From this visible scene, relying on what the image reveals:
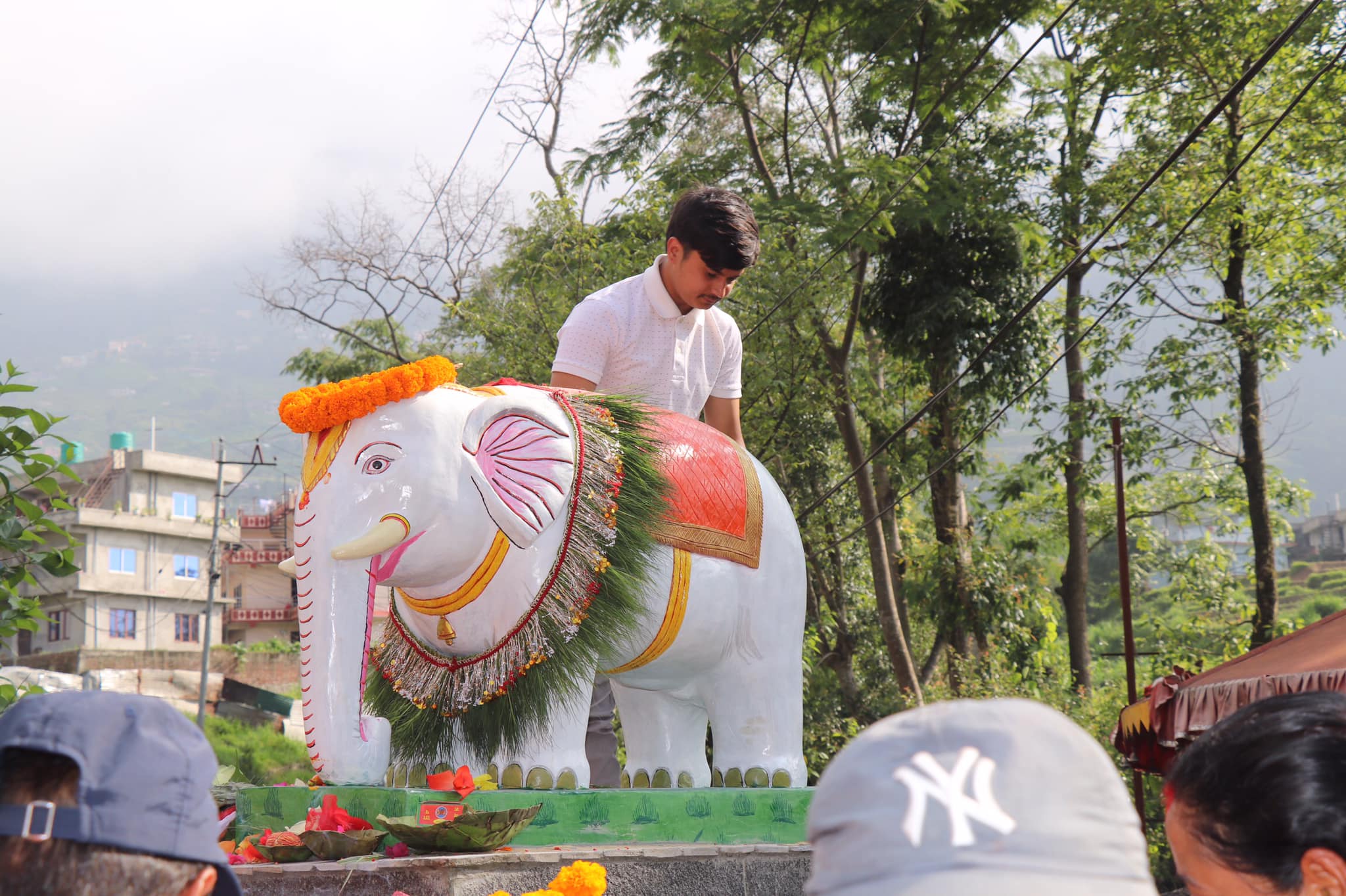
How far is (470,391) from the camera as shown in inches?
123

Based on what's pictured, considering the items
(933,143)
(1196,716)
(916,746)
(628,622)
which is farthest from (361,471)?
(933,143)

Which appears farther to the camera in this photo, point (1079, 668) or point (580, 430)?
point (1079, 668)

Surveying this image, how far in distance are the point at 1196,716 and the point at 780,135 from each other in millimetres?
9077

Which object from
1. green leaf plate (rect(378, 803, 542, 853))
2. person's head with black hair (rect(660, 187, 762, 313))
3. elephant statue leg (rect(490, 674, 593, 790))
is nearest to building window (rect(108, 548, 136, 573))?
person's head with black hair (rect(660, 187, 762, 313))

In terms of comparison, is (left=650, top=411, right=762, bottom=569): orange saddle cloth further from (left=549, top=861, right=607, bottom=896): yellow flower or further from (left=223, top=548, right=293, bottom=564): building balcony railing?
(left=223, top=548, right=293, bottom=564): building balcony railing

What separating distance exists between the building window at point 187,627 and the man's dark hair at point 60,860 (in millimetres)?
35319

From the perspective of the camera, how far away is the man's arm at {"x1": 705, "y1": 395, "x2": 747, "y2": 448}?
3982 millimetres

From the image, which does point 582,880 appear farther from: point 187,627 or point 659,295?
point 187,627

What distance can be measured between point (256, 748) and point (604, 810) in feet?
78.4

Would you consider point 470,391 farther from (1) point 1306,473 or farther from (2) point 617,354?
(1) point 1306,473

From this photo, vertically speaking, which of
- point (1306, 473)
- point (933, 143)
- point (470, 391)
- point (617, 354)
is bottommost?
point (470, 391)

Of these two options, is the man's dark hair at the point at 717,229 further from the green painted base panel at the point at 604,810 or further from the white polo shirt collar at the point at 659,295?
the green painted base panel at the point at 604,810

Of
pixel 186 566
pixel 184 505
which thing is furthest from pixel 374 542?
pixel 184 505

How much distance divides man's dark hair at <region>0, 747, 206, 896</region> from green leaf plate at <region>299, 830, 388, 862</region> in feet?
4.44
